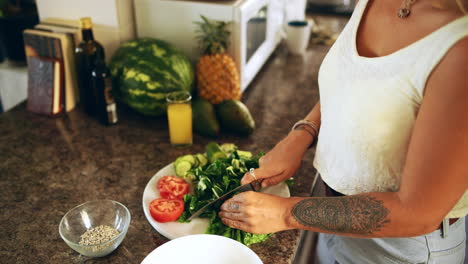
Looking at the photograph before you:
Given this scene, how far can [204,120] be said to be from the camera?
1361 mm

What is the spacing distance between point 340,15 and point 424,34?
208cm

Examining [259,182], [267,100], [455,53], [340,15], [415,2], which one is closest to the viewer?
[455,53]

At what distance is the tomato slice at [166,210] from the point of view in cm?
95

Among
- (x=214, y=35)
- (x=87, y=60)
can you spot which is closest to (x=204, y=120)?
(x=214, y=35)

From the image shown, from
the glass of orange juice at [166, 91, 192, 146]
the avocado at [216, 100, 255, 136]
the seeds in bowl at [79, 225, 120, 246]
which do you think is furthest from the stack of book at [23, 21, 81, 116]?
the seeds in bowl at [79, 225, 120, 246]

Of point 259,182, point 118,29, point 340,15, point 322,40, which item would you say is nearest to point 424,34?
point 259,182

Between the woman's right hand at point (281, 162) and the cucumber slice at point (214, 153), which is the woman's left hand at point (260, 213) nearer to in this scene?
the woman's right hand at point (281, 162)

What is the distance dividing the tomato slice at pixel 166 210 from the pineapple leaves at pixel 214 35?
2.21ft

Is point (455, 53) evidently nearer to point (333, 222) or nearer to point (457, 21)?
point (457, 21)

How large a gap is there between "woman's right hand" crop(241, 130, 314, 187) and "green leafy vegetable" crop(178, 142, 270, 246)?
0.15ft

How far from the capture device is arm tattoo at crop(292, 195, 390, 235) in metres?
0.75

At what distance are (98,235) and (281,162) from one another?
0.49 metres

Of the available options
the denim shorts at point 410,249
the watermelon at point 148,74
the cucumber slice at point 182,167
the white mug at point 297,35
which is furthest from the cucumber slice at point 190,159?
the white mug at point 297,35

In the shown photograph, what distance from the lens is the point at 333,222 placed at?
777 millimetres
